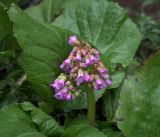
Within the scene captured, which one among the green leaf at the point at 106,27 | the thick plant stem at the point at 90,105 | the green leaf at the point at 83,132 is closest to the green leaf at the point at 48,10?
the green leaf at the point at 106,27

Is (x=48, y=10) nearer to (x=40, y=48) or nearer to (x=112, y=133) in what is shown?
(x=40, y=48)

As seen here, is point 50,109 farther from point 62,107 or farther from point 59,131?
point 59,131

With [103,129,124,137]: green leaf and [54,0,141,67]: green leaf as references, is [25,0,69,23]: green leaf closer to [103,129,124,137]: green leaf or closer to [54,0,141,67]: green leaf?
[54,0,141,67]: green leaf

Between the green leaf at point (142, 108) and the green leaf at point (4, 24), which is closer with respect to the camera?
the green leaf at point (142, 108)

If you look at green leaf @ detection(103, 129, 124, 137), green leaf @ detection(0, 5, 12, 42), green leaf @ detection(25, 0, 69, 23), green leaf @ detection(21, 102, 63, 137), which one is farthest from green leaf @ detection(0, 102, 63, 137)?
green leaf @ detection(25, 0, 69, 23)

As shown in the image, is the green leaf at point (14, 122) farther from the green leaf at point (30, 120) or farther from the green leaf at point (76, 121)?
the green leaf at point (76, 121)

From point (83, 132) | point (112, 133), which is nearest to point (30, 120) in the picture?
point (83, 132)

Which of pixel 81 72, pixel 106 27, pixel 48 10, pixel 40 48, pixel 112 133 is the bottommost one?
pixel 112 133
